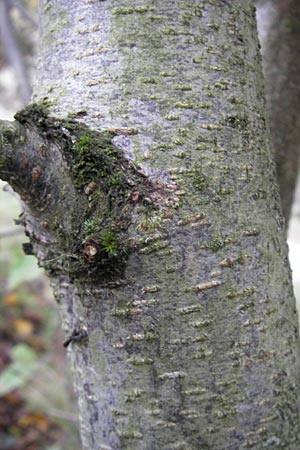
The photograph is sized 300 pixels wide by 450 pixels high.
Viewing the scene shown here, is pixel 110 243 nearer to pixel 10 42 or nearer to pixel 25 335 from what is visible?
pixel 10 42

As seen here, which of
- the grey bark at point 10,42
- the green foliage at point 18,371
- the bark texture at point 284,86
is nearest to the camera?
the bark texture at point 284,86

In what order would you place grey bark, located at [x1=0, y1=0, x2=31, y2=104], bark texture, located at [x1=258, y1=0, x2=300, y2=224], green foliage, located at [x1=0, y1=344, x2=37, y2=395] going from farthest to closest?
green foliage, located at [x1=0, y1=344, x2=37, y2=395]
grey bark, located at [x1=0, y1=0, x2=31, y2=104]
bark texture, located at [x1=258, y1=0, x2=300, y2=224]

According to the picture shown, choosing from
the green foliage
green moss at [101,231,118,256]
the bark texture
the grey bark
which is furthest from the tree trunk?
the green foliage

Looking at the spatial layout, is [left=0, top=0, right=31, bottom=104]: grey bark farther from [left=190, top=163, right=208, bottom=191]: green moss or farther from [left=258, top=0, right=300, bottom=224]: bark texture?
[left=190, top=163, right=208, bottom=191]: green moss

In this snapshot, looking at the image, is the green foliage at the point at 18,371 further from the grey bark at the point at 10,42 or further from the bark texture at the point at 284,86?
the bark texture at the point at 284,86

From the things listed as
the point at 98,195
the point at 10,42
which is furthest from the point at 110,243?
the point at 10,42

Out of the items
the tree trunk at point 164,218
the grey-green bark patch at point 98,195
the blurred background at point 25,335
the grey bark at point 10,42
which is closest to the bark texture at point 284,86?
the tree trunk at point 164,218
